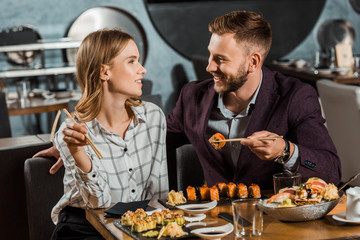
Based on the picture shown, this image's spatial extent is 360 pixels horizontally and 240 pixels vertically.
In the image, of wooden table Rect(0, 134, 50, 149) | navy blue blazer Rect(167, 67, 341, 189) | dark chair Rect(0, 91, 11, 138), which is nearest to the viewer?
navy blue blazer Rect(167, 67, 341, 189)

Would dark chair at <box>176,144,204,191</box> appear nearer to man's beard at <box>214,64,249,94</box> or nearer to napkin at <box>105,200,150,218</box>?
man's beard at <box>214,64,249,94</box>

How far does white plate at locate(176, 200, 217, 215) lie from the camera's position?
209 cm

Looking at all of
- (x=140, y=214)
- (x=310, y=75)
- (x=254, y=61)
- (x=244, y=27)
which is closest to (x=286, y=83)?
(x=254, y=61)

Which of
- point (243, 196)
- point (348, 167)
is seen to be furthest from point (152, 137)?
point (348, 167)

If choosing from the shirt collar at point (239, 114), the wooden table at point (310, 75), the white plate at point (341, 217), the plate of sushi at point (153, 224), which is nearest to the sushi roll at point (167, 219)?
the plate of sushi at point (153, 224)

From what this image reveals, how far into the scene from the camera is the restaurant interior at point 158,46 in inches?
209

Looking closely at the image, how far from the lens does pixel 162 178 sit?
270 cm

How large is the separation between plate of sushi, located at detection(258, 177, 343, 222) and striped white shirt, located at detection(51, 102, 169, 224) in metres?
0.66

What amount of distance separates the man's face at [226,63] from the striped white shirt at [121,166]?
310 mm

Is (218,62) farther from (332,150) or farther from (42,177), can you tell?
(42,177)

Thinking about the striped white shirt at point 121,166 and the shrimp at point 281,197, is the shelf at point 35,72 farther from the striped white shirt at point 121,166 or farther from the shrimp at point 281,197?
the shrimp at point 281,197

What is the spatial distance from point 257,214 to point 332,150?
731 millimetres

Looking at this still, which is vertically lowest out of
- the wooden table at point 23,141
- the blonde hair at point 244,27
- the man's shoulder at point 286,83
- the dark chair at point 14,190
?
the dark chair at point 14,190

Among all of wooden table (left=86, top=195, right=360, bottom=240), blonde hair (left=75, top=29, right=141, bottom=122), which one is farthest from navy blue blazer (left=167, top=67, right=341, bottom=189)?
blonde hair (left=75, top=29, right=141, bottom=122)
